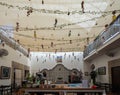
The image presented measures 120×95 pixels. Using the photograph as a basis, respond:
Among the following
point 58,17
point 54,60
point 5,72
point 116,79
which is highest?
point 58,17

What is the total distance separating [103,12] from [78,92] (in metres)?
4.98

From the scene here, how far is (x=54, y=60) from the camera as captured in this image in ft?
70.2

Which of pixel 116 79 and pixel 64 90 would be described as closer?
pixel 64 90

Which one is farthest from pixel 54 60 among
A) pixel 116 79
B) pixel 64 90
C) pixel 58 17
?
pixel 64 90

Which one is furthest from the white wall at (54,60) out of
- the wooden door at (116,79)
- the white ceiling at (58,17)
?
the wooden door at (116,79)

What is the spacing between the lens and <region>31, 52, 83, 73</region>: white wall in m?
21.4

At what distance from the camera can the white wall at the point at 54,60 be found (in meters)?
21.4

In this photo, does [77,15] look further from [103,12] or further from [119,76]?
[119,76]

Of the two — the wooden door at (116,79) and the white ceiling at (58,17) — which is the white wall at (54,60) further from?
the wooden door at (116,79)

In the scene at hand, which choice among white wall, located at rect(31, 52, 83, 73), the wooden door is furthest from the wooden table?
white wall, located at rect(31, 52, 83, 73)

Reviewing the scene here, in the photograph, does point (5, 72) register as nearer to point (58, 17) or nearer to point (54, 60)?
point (58, 17)

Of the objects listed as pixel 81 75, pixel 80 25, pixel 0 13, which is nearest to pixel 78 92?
pixel 0 13

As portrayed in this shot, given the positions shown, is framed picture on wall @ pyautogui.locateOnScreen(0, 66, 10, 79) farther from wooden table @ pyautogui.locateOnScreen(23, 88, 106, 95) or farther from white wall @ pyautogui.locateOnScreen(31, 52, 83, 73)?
white wall @ pyautogui.locateOnScreen(31, 52, 83, 73)

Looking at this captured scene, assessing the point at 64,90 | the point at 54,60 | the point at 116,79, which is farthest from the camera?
the point at 54,60
